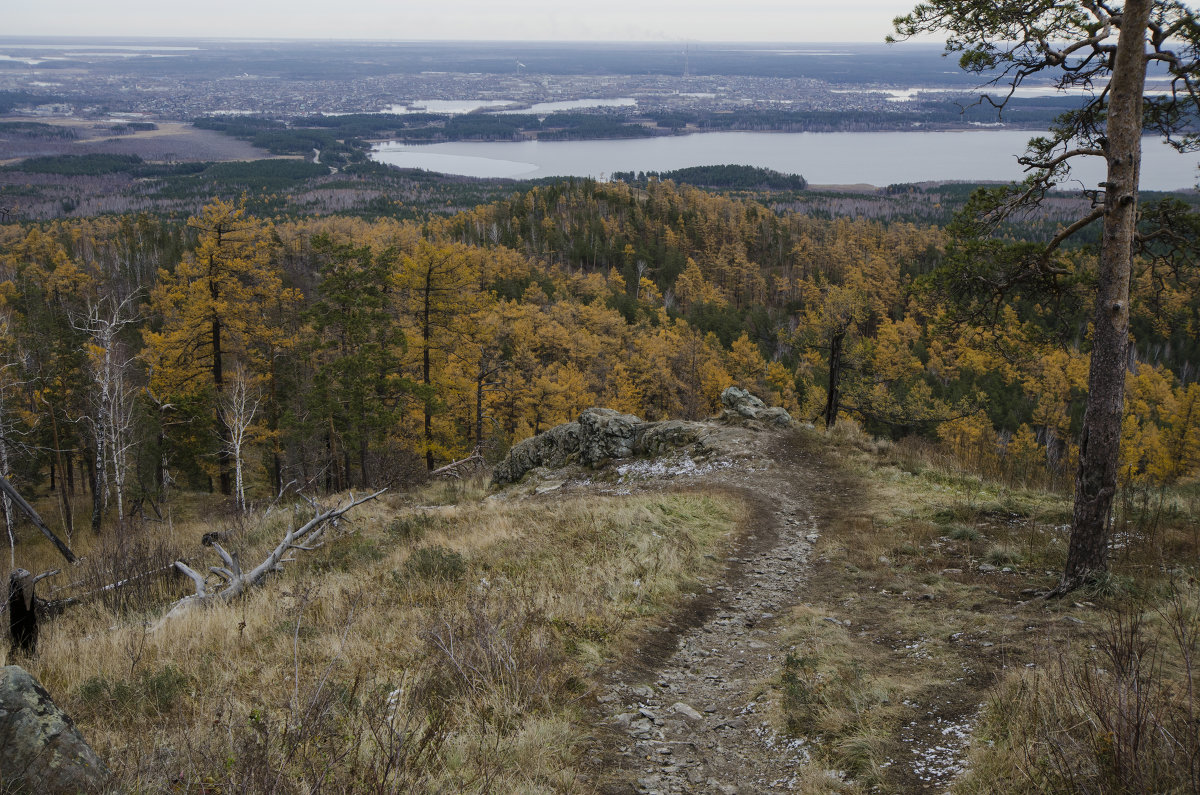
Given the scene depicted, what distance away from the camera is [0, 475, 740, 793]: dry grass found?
13.1ft

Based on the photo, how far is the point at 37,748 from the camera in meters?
3.38

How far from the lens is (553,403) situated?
3691 cm

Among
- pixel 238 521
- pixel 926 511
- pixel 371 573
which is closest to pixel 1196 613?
pixel 926 511

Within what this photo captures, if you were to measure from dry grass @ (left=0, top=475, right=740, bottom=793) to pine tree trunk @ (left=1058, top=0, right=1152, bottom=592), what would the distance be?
4.63 m

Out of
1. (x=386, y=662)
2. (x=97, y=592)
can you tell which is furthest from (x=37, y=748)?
(x=97, y=592)

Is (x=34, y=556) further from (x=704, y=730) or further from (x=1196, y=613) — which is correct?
(x=1196, y=613)

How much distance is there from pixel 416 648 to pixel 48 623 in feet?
16.3

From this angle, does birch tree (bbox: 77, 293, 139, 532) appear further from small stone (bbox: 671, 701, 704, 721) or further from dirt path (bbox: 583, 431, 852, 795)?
small stone (bbox: 671, 701, 704, 721)

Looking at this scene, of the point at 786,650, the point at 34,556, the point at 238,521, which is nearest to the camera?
the point at 786,650

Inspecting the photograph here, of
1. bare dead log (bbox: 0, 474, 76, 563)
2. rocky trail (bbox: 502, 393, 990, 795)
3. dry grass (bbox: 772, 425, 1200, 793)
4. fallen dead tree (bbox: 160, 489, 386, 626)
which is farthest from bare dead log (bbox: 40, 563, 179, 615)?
dry grass (bbox: 772, 425, 1200, 793)

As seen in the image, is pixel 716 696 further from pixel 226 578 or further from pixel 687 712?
pixel 226 578

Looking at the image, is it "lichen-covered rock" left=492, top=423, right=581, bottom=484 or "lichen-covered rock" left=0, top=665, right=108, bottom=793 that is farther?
"lichen-covered rock" left=492, top=423, right=581, bottom=484

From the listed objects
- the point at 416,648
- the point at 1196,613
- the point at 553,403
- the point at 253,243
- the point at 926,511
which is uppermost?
the point at 253,243

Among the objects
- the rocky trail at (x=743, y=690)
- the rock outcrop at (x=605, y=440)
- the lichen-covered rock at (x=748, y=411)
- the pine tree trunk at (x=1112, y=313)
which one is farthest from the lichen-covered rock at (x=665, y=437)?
the pine tree trunk at (x=1112, y=313)
